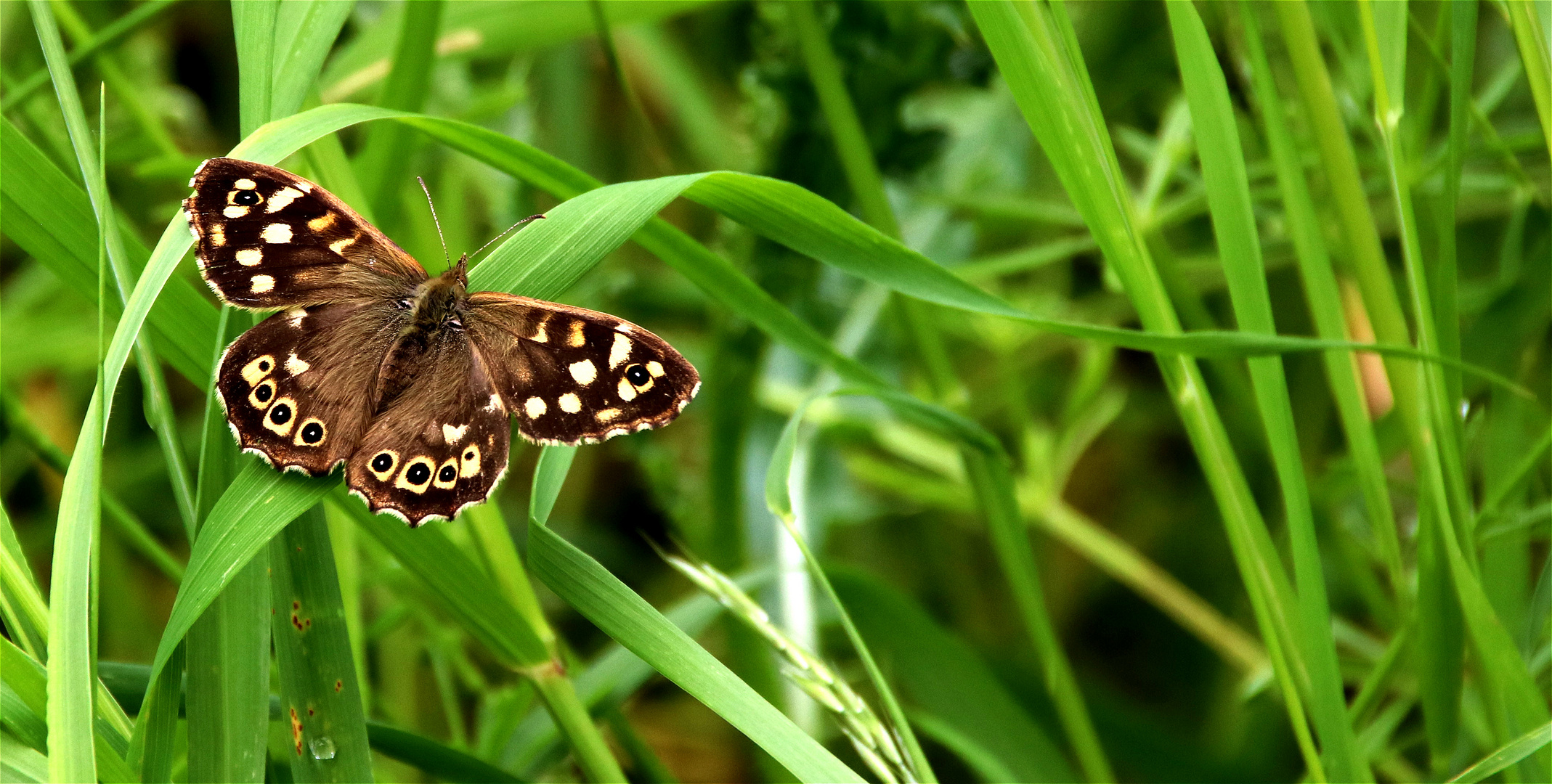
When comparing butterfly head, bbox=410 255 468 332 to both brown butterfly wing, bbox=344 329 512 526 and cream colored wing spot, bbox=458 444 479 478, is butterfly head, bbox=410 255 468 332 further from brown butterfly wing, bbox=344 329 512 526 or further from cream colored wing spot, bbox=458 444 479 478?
cream colored wing spot, bbox=458 444 479 478

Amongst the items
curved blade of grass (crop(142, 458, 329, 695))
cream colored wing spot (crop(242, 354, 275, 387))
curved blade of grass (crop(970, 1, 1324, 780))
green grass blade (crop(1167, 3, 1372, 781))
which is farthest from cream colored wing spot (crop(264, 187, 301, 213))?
green grass blade (crop(1167, 3, 1372, 781))

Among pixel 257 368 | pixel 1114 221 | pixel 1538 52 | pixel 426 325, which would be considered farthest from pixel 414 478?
pixel 1538 52

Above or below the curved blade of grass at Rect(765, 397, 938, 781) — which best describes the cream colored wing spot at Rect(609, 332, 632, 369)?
above

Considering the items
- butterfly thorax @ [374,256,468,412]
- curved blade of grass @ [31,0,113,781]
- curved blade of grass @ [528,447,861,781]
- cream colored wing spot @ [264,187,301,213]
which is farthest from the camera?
butterfly thorax @ [374,256,468,412]

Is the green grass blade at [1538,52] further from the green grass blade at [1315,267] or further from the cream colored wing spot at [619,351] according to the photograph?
the cream colored wing spot at [619,351]

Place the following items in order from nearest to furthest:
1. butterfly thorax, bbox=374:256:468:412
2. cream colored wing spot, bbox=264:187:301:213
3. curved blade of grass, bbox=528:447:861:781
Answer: curved blade of grass, bbox=528:447:861:781
cream colored wing spot, bbox=264:187:301:213
butterfly thorax, bbox=374:256:468:412

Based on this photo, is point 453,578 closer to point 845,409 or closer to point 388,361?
point 388,361

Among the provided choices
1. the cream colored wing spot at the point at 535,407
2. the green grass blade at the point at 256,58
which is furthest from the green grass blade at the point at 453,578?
the green grass blade at the point at 256,58
